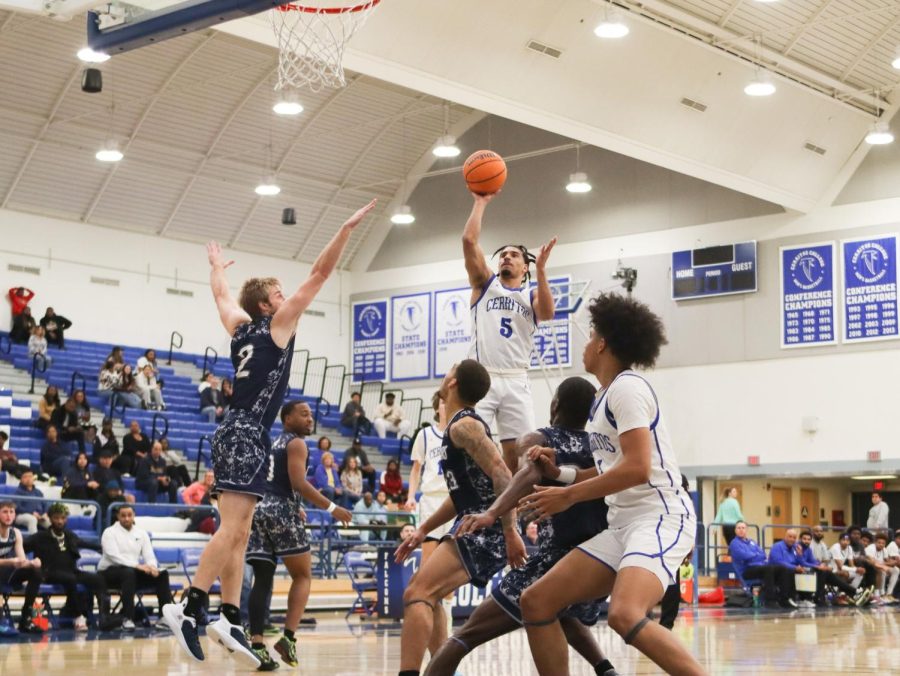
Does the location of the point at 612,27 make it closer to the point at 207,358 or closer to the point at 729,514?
the point at 729,514

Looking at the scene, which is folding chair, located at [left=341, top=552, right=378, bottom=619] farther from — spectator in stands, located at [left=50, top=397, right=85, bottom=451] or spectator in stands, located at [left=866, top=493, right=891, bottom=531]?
spectator in stands, located at [left=866, top=493, right=891, bottom=531]

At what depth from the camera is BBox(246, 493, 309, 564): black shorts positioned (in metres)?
9.05

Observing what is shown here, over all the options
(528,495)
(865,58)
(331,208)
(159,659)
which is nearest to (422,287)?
(331,208)

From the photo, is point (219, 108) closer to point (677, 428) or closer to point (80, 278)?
point (80, 278)

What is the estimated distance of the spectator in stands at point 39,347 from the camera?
25.6 metres

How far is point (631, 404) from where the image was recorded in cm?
546

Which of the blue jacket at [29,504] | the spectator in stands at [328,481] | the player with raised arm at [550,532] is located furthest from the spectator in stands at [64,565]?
the player with raised arm at [550,532]

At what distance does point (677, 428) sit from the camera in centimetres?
2789

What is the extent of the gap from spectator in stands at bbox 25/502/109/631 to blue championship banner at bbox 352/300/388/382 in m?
18.8

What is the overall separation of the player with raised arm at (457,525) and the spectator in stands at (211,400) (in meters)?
20.0

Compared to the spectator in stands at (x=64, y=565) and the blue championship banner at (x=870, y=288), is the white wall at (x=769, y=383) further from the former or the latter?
the spectator in stands at (x=64, y=565)

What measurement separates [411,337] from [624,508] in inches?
A: 1053

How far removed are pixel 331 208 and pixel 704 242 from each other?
9.13 m

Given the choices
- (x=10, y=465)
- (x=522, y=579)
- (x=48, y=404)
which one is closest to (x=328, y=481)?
(x=48, y=404)
